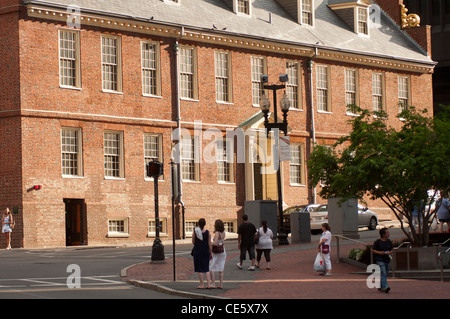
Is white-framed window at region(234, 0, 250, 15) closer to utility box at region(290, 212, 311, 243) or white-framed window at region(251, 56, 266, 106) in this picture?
white-framed window at region(251, 56, 266, 106)

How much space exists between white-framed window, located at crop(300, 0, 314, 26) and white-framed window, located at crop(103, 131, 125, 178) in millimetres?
14762

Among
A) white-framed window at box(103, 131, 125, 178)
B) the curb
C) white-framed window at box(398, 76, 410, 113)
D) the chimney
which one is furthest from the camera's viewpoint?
the chimney

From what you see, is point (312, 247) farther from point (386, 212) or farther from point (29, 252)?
point (386, 212)

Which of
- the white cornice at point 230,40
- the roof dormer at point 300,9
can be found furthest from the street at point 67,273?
the roof dormer at point 300,9

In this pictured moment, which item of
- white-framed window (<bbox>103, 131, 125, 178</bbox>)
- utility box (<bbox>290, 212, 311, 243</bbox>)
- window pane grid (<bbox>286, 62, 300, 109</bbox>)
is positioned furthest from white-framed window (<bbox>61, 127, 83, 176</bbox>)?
window pane grid (<bbox>286, 62, 300, 109</bbox>)

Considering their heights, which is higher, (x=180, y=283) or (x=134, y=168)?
(x=134, y=168)

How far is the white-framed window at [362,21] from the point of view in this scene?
5719 cm

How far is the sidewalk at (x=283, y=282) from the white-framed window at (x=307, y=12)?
917 inches

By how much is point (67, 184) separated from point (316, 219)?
1091 cm

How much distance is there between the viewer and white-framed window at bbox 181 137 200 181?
46.2 metres

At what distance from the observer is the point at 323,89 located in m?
53.3

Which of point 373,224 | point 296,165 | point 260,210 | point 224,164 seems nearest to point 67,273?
point 260,210

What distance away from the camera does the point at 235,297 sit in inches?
834

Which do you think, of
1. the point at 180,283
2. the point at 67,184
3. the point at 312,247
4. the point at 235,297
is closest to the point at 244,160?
the point at 67,184
